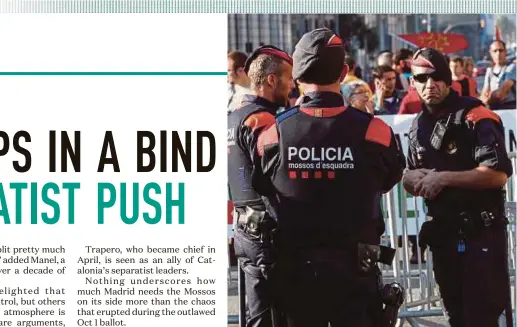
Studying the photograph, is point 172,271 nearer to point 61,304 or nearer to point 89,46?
point 61,304

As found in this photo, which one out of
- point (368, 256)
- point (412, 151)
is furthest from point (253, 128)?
point (368, 256)

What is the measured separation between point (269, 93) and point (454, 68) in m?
1.58

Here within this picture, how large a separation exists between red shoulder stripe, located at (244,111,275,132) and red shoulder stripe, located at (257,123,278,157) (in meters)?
0.27

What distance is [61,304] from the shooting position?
380 centimetres

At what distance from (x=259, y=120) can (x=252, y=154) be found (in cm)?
15

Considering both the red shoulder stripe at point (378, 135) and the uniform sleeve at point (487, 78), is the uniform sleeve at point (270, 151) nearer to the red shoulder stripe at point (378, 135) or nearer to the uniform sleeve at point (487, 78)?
the red shoulder stripe at point (378, 135)

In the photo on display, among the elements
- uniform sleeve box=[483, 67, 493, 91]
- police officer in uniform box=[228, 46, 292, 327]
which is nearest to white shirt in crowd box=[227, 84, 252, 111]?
police officer in uniform box=[228, 46, 292, 327]

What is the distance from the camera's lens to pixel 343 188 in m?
3.55

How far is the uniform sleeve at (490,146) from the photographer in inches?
155

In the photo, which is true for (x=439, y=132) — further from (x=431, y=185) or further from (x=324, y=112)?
(x=324, y=112)

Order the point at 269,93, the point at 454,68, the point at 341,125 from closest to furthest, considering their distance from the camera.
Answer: the point at 341,125 → the point at 269,93 → the point at 454,68

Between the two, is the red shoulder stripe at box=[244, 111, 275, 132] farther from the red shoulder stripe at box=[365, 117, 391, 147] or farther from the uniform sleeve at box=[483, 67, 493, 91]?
the uniform sleeve at box=[483, 67, 493, 91]

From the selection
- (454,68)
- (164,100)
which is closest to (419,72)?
(164,100)

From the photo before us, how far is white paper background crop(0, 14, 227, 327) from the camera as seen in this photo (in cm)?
379
